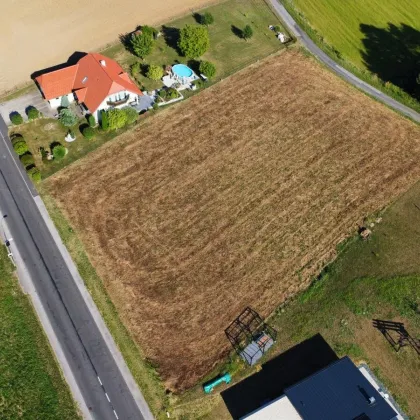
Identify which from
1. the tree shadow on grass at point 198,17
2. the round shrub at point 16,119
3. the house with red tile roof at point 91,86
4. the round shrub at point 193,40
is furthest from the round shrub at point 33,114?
the tree shadow on grass at point 198,17

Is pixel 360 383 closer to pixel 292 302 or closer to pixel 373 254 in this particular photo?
pixel 292 302

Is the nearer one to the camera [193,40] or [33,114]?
[33,114]

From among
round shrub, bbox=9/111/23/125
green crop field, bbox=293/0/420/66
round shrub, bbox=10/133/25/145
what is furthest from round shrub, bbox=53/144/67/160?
green crop field, bbox=293/0/420/66

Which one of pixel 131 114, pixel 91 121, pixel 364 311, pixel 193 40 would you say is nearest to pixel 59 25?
pixel 193 40

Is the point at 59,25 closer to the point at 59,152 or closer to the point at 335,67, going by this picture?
the point at 59,152

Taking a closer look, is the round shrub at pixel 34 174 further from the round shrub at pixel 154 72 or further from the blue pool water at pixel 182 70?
the blue pool water at pixel 182 70

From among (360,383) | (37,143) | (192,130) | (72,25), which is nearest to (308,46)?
(192,130)
